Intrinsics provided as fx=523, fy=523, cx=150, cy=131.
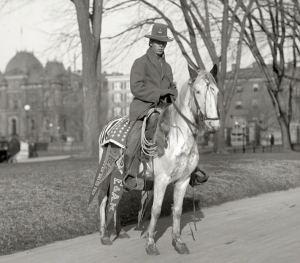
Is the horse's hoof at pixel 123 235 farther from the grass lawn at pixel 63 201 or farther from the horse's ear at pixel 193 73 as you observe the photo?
the horse's ear at pixel 193 73

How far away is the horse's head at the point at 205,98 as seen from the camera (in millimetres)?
6758

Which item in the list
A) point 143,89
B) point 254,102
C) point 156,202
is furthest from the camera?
point 254,102

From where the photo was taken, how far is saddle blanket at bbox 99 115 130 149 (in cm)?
814

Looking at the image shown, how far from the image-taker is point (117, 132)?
8.24 meters

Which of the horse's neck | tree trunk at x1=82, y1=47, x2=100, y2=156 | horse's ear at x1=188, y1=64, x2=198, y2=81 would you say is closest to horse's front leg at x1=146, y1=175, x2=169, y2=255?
the horse's neck

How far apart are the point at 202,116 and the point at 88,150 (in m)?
16.6

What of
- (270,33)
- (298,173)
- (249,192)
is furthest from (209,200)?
(270,33)

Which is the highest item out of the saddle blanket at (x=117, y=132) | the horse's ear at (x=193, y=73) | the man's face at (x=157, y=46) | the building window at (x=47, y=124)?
the man's face at (x=157, y=46)

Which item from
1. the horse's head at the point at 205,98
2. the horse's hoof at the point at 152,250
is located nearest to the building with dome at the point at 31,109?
the horse's hoof at the point at 152,250

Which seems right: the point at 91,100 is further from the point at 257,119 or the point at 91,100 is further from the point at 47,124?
the point at 47,124

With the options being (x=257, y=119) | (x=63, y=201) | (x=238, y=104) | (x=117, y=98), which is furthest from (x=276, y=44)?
(x=117, y=98)

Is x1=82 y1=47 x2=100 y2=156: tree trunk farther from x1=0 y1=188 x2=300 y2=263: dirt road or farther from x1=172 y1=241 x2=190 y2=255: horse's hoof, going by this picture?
x1=172 y1=241 x2=190 y2=255: horse's hoof

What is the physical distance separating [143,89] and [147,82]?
0.25 metres

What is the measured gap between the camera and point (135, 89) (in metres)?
7.58
